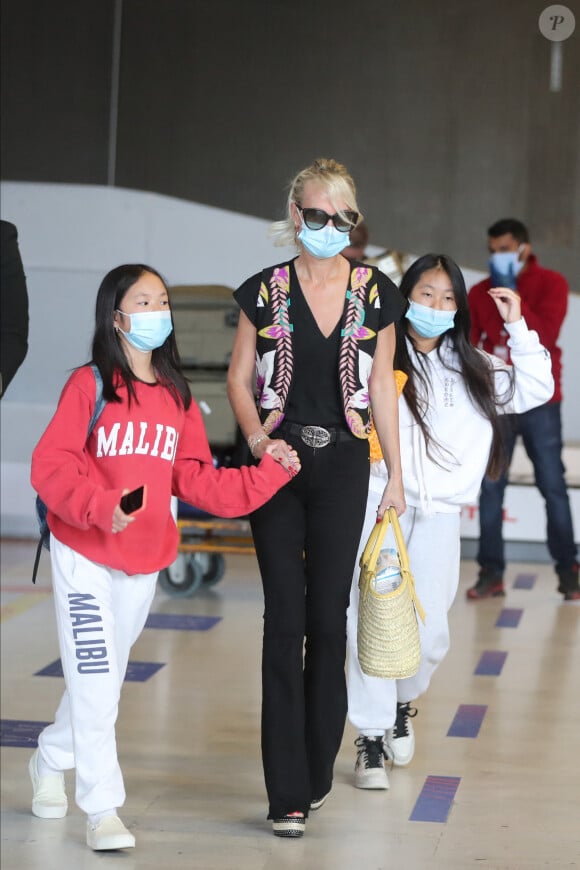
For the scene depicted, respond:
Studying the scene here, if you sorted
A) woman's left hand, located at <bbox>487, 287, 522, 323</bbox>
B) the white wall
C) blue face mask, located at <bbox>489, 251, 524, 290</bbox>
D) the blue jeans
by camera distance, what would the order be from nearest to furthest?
woman's left hand, located at <bbox>487, 287, 522, 323</bbox>, blue face mask, located at <bbox>489, 251, 524, 290</bbox>, the blue jeans, the white wall

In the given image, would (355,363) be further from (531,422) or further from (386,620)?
(531,422)

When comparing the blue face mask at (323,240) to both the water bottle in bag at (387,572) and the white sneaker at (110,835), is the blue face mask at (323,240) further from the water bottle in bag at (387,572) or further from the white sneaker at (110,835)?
the white sneaker at (110,835)

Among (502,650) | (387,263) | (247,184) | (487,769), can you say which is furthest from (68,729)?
(247,184)

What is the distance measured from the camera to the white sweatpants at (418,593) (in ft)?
11.5

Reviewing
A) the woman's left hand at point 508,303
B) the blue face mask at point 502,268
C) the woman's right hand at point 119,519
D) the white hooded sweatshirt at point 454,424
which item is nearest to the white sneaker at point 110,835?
the woman's right hand at point 119,519

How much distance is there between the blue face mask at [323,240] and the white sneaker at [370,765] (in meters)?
1.31

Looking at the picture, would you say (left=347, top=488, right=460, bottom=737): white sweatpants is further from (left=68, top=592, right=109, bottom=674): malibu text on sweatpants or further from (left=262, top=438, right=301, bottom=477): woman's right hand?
(left=68, top=592, right=109, bottom=674): malibu text on sweatpants

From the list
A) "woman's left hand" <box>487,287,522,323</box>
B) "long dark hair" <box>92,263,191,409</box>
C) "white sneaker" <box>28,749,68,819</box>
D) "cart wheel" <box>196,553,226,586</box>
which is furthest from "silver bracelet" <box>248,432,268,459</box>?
"cart wheel" <box>196,553,226,586</box>

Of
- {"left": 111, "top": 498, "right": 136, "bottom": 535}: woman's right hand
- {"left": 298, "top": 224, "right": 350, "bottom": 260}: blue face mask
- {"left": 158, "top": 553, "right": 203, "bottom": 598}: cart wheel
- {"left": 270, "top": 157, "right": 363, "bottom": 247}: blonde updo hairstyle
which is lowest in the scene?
{"left": 158, "top": 553, "right": 203, "bottom": 598}: cart wheel

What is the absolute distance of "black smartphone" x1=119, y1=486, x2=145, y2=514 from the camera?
8.86 feet

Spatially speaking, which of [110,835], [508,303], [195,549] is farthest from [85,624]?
[195,549]

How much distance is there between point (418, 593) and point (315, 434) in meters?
0.72

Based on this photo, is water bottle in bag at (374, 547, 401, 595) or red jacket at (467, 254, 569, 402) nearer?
water bottle in bag at (374, 547, 401, 595)

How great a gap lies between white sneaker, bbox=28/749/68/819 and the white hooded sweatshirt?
107 cm
